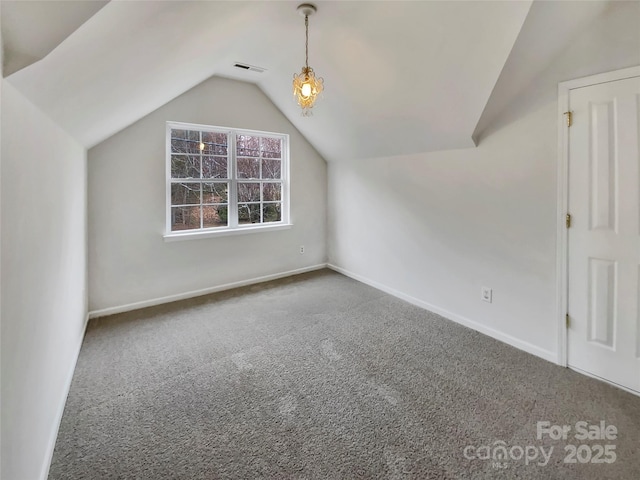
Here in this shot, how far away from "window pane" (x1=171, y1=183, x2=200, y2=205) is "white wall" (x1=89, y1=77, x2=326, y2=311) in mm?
164

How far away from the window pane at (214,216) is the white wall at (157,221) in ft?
0.71

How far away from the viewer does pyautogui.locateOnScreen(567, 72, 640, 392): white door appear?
6.44 ft

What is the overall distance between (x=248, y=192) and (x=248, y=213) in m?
0.29

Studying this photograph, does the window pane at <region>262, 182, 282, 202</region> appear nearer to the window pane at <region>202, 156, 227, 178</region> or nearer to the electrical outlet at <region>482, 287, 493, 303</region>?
the window pane at <region>202, 156, 227, 178</region>

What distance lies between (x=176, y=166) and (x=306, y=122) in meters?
1.74

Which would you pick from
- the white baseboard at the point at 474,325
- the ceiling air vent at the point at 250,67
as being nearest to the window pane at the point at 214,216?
the ceiling air vent at the point at 250,67

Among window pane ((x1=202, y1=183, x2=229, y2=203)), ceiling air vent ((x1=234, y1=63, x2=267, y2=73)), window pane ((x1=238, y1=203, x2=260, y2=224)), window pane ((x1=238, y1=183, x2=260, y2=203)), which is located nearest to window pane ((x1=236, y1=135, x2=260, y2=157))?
window pane ((x1=238, y1=183, x2=260, y2=203))

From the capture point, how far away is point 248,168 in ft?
14.0

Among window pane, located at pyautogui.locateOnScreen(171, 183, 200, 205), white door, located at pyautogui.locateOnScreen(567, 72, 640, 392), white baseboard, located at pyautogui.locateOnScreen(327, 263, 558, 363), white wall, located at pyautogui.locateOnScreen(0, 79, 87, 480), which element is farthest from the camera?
window pane, located at pyautogui.locateOnScreen(171, 183, 200, 205)

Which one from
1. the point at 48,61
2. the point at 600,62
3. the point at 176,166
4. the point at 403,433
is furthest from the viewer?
the point at 176,166

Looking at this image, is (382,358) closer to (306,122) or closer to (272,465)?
(272,465)

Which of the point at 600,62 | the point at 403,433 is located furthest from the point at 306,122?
the point at 403,433

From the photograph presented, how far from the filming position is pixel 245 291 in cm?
403

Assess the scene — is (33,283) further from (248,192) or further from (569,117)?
(569,117)
